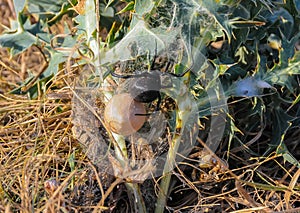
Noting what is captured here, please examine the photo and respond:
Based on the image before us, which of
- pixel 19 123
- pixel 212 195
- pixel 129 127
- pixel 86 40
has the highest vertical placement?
pixel 86 40

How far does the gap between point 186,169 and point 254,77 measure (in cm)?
33

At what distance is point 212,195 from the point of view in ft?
4.88

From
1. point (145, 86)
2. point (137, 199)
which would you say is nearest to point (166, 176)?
point (137, 199)

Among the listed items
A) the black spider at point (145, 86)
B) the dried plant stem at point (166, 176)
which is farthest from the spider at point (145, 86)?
the dried plant stem at point (166, 176)

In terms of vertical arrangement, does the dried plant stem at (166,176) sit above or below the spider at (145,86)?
below

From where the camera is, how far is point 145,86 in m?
1.38

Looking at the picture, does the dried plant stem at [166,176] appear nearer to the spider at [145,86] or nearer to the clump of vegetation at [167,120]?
the clump of vegetation at [167,120]

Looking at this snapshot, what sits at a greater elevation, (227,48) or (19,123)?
(227,48)

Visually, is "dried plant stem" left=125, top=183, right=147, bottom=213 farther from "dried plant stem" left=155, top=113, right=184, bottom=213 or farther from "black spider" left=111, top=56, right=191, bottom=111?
"black spider" left=111, top=56, right=191, bottom=111

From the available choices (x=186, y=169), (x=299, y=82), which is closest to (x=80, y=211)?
(x=186, y=169)

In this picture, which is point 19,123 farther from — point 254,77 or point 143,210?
point 254,77

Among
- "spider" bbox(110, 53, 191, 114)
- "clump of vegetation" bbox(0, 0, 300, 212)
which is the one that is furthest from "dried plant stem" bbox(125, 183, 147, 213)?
"spider" bbox(110, 53, 191, 114)

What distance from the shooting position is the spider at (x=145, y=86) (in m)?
1.38

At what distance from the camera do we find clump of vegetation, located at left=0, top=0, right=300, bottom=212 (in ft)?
4.46
